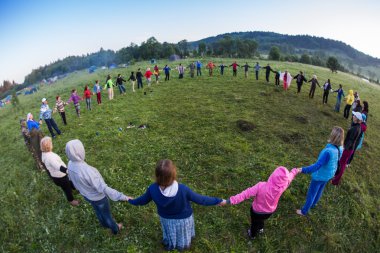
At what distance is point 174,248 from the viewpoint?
648 cm

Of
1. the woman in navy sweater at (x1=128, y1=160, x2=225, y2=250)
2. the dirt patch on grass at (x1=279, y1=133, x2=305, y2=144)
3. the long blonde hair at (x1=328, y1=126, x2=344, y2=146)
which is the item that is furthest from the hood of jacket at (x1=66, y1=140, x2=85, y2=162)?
the dirt patch on grass at (x1=279, y1=133, x2=305, y2=144)

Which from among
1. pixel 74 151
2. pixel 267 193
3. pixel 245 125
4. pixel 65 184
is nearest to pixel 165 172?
pixel 74 151

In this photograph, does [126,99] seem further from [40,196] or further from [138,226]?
[138,226]

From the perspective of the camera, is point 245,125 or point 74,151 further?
point 245,125

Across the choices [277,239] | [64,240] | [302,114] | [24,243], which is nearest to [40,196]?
[24,243]

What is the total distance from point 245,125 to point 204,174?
6.48m

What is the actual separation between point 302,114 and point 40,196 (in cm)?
1787

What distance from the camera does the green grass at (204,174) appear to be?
7.43 meters

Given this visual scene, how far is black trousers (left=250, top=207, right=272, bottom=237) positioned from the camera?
657 centimetres

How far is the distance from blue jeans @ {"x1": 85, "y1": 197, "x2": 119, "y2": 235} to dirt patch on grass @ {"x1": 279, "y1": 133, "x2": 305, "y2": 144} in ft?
36.0

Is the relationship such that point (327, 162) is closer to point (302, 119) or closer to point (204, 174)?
point (204, 174)

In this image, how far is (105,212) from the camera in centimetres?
658

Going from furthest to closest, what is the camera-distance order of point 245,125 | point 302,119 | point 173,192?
1. point 302,119
2. point 245,125
3. point 173,192

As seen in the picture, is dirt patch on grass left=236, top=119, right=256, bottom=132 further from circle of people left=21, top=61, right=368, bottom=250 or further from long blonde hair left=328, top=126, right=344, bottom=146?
long blonde hair left=328, top=126, right=344, bottom=146
